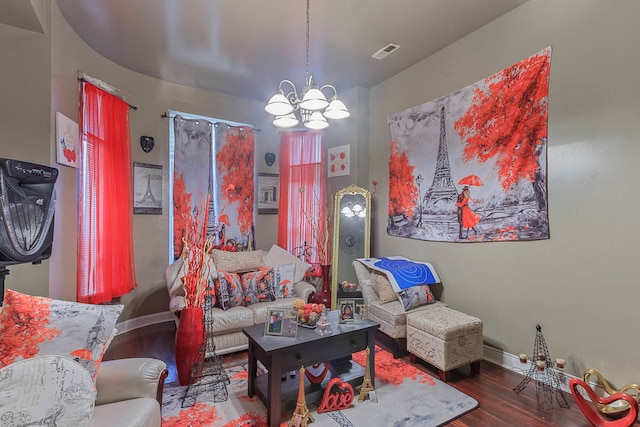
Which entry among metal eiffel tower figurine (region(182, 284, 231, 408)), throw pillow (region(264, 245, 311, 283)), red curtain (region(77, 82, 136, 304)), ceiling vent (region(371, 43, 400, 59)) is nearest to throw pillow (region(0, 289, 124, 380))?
metal eiffel tower figurine (region(182, 284, 231, 408))

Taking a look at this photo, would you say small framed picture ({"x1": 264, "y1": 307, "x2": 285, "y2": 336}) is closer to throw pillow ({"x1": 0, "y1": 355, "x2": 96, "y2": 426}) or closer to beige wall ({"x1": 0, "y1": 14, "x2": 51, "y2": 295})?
throw pillow ({"x1": 0, "y1": 355, "x2": 96, "y2": 426})

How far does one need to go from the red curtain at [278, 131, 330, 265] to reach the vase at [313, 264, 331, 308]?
16.0 inches

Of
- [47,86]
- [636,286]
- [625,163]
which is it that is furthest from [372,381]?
[47,86]

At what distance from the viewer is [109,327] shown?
1.49 metres

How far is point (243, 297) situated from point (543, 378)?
261 centimetres

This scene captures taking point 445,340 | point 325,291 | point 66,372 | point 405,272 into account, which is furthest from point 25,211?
point 325,291

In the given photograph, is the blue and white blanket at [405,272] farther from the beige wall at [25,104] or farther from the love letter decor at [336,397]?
the beige wall at [25,104]

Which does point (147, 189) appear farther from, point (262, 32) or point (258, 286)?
point (262, 32)

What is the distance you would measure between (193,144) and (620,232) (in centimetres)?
423

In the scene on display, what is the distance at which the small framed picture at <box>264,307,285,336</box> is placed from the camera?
2.10 metres

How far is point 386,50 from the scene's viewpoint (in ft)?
10.5

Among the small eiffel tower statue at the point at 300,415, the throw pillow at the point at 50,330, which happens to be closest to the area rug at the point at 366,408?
the small eiffel tower statue at the point at 300,415

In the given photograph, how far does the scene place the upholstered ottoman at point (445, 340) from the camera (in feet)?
7.95

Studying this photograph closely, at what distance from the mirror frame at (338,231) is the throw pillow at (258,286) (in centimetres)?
99
